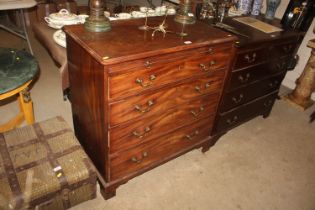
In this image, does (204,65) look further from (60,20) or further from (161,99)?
(60,20)

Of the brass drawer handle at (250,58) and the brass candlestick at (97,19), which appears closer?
the brass candlestick at (97,19)

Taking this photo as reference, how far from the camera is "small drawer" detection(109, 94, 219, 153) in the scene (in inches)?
63.4

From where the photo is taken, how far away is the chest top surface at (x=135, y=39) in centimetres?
132

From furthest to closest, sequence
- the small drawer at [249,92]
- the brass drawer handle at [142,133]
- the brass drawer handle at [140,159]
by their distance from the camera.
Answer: the small drawer at [249,92] < the brass drawer handle at [140,159] < the brass drawer handle at [142,133]


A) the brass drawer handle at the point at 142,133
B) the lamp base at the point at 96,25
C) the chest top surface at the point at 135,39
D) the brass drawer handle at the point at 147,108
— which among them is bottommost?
the brass drawer handle at the point at 142,133

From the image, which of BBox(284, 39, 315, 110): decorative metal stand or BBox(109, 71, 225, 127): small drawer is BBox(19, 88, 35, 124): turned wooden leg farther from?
BBox(284, 39, 315, 110): decorative metal stand

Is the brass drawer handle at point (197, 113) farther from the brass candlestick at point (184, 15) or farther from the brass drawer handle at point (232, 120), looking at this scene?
the brass candlestick at point (184, 15)

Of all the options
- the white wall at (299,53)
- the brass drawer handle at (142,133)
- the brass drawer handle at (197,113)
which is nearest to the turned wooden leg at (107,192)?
the brass drawer handle at (142,133)

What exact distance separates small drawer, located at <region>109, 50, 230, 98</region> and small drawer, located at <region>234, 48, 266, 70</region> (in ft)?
0.55

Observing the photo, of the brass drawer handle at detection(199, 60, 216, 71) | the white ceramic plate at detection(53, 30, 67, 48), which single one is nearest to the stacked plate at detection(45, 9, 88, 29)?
the white ceramic plate at detection(53, 30, 67, 48)

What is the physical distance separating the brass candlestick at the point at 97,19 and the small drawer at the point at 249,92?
112cm

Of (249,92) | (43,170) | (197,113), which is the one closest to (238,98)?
(249,92)

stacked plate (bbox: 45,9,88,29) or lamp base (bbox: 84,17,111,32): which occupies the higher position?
lamp base (bbox: 84,17,111,32)

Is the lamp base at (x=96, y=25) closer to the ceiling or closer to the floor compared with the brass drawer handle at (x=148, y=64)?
closer to the ceiling
